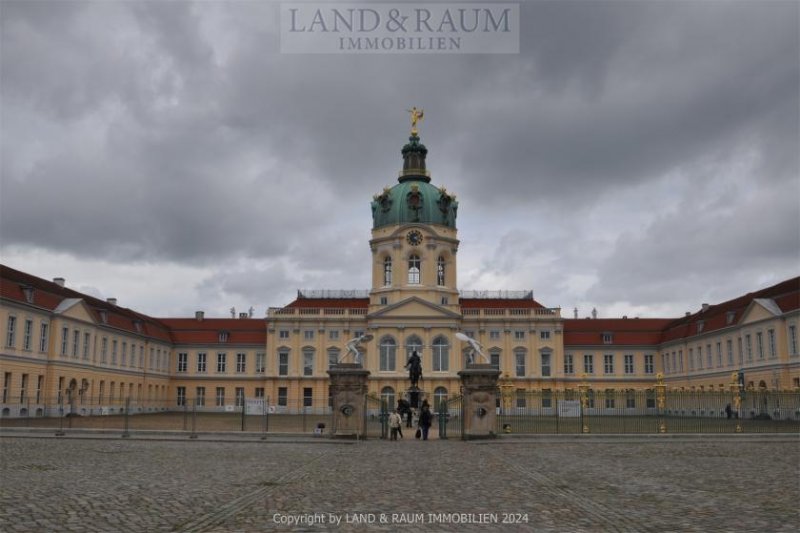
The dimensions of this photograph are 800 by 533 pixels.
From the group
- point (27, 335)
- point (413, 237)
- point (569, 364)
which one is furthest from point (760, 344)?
point (27, 335)

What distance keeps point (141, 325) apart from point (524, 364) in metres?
39.5

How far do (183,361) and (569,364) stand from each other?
43.0 m

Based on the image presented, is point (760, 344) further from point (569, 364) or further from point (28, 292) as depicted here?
point (28, 292)

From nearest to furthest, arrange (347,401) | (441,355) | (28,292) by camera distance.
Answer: (347,401), (28,292), (441,355)

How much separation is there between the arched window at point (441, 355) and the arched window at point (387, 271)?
8.10 metres

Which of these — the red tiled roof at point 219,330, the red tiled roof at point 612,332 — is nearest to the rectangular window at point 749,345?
the red tiled roof at point 612,332

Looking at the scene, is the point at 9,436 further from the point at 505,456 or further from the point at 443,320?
the point at 443,320

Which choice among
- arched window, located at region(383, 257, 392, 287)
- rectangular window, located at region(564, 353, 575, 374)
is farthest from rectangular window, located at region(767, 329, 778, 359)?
arched window, located at region(383, 257, 392, 287)

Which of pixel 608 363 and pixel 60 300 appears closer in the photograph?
pixel 60 300

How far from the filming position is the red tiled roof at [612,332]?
84562 millimetres

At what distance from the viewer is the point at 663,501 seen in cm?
1383

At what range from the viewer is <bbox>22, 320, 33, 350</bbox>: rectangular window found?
53094 millimetres

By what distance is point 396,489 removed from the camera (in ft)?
50.6

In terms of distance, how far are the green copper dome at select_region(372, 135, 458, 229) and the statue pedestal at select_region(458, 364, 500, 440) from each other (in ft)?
166
